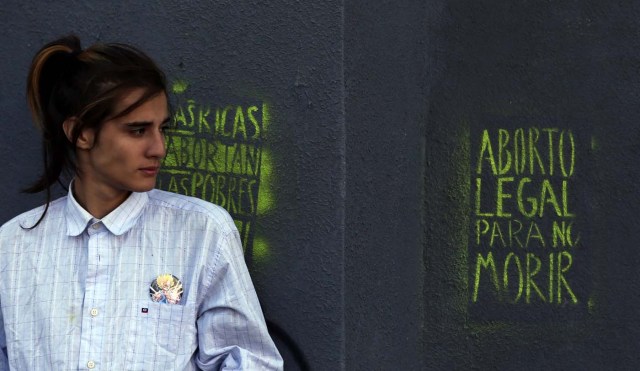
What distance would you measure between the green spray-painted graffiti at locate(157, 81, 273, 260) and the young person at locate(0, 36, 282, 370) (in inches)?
11.1

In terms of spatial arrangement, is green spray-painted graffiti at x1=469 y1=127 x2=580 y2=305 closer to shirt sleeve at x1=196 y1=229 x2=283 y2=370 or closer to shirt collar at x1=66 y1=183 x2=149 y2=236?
shirt sleeve at x1=196 y1=229 x2=283 y2=370

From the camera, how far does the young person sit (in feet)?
9.59

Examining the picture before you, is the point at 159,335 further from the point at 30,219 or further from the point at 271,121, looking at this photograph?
the point at 271,121

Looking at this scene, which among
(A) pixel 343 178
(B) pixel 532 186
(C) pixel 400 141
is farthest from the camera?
(B) pixel 532 186

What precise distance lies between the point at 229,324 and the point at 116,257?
0.38 metres

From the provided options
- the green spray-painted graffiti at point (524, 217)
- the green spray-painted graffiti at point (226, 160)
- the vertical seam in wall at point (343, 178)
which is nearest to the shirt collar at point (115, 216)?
the green spray-painted graffiti at point (226, 160)

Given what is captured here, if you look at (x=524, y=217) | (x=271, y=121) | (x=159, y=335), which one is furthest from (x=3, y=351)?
(x=524, y=217)

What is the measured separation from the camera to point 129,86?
289cm

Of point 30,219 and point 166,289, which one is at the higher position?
point 30,219

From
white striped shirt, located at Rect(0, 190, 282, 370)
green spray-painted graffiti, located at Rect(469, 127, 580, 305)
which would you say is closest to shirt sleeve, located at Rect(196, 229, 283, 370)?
white striped shirt, located at Rect(0, 190, 282, 370)

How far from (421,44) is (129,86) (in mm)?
1270

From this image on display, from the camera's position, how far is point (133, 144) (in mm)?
2924

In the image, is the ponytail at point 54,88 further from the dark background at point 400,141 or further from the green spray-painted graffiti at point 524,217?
the green spray-painted graffiti at point 524,217

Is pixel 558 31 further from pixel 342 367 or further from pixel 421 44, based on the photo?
pixel 342 367
